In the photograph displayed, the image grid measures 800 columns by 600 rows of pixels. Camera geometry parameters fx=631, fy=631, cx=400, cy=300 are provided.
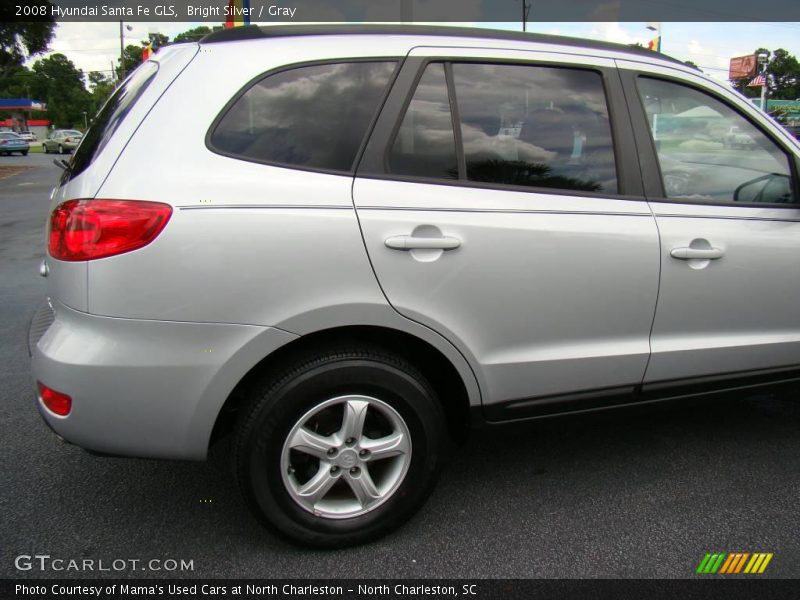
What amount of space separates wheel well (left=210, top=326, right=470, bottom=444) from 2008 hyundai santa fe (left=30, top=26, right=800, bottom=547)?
0.01 meters

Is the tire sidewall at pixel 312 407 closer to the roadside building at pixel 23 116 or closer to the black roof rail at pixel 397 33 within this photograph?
the black roof rail at pixel 397 33

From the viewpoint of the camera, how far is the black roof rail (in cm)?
221

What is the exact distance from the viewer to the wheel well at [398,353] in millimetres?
2160

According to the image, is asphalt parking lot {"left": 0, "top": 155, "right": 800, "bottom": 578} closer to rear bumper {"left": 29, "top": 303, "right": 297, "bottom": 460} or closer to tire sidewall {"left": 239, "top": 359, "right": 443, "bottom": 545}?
tire sidewall {"left": 239, "top": 359, "right": 443, "bottom": 545}

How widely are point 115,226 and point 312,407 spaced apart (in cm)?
85

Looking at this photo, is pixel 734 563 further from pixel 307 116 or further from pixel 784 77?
pixel 784 77

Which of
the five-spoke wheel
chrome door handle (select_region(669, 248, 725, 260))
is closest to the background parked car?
the five-spoke wheel

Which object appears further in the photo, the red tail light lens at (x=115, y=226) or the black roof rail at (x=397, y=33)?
the black roof rail at (x=397, y=33)

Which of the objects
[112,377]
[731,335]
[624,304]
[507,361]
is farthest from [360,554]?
[731,335]

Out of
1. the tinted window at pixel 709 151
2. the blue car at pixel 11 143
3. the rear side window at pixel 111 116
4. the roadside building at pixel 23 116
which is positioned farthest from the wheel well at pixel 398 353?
the roadside building at pixel 23 116

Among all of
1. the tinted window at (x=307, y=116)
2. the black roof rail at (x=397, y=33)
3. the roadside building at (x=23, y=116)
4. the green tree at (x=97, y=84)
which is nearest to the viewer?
the tinted window at (x=307, y=116)

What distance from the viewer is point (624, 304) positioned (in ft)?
7.99

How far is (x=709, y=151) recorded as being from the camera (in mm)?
2793
